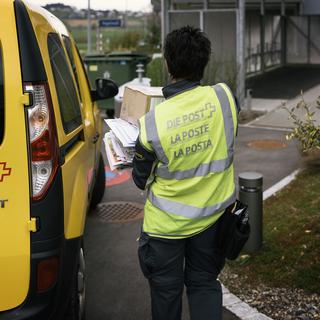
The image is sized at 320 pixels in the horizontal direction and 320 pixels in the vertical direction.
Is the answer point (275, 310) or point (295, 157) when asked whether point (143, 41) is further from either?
point (275, 310)

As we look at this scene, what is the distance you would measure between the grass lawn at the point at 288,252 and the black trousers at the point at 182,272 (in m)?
1.19

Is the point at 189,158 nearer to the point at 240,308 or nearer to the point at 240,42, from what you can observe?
the point at 240,308

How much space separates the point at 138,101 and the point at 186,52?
52 cm

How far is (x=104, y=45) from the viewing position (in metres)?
33.7

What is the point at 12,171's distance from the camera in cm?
244

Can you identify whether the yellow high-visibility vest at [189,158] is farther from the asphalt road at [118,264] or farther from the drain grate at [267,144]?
the drain grate at [267,144]

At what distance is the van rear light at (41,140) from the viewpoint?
248cm

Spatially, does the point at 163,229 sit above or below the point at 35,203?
below

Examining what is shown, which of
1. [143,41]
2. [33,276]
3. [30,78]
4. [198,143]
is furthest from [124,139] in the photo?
[143,41]

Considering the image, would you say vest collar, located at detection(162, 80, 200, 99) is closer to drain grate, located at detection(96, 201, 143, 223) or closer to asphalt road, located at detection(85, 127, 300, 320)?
asphalt road, located at detection(85, 127, 300, 320)

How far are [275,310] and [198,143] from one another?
63.1 inches

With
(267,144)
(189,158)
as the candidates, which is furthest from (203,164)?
(267,144)

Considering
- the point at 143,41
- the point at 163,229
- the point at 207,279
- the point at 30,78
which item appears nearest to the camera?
the point at 30,78

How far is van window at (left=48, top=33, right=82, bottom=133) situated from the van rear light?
331 mm
